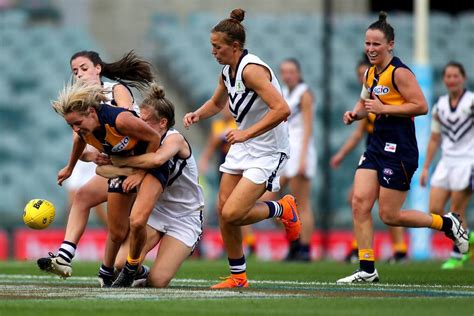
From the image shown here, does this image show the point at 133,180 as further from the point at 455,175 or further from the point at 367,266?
the point at 455,175

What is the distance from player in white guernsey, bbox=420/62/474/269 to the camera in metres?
12.9

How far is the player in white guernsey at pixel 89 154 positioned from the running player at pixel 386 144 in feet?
5.97

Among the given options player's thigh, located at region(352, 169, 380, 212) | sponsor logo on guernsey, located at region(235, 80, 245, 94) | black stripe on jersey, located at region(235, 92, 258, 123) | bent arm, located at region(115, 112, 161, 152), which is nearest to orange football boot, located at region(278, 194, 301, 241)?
player's thigh, located at region(352, 169, 380, 212)

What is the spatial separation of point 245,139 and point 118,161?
37.3 inches

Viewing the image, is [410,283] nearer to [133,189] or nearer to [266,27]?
[133,189]

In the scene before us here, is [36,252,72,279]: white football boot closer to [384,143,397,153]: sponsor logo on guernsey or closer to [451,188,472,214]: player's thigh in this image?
[384,143,397,153]: sponsor logo on guernsey

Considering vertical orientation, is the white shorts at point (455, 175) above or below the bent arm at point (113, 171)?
below

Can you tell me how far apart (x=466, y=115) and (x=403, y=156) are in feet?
11.9

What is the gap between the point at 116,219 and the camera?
888 cm

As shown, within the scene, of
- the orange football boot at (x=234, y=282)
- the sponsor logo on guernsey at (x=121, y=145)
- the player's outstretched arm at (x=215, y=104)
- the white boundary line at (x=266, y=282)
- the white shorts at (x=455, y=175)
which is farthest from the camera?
the white shorts at (x=455, y=175)

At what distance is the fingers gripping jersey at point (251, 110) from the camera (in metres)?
9.04

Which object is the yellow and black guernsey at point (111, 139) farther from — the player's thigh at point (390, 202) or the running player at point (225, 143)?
the running player at point (225, 143)

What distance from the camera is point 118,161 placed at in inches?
342

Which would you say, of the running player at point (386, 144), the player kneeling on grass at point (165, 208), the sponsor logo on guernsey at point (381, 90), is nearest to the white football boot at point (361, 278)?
the running player at point (386, 144)
